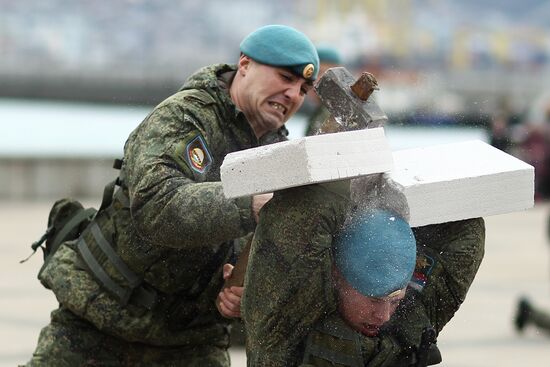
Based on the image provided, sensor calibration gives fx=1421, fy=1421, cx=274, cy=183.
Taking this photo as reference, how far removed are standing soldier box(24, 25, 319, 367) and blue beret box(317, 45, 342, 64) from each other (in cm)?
299

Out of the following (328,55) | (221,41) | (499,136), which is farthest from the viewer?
(221,41)

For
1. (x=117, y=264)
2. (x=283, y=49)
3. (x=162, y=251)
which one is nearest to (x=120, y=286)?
(x=117, y=264)

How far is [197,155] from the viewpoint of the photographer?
3930 mm

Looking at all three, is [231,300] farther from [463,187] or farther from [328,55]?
[328,55]

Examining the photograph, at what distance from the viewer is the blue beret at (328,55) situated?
7.50m

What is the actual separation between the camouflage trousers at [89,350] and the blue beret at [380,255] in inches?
52.5

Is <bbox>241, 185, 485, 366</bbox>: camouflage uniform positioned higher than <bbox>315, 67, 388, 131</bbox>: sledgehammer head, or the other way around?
<bbox>315, 67, 388, 131</bbox>: sledgehammer head

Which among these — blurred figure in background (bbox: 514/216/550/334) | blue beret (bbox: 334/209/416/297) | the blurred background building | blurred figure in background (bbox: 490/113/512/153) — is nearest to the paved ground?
blurred figure in background (bbox: 514/216/550/334)

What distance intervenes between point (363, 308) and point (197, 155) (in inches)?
27.7

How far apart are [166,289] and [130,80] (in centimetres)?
8055

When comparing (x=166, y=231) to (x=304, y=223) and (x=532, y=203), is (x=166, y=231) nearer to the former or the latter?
(x=304, y=223)

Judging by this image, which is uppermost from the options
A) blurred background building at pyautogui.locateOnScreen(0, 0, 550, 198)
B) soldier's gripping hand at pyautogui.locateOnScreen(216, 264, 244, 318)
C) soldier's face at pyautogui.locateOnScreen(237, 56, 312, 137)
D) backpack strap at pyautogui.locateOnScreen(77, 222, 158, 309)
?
soldier's face at pyautogui.locateOnScreen(237, 56, 312, 137)

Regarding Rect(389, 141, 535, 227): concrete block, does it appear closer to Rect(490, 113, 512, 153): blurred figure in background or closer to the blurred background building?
Rect(490, 113, 512, 153): blurred figure in background

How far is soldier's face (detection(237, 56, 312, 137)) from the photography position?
402 centimetres
